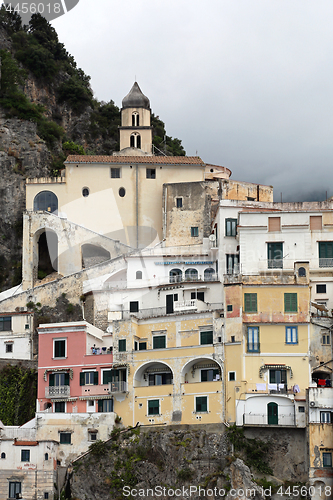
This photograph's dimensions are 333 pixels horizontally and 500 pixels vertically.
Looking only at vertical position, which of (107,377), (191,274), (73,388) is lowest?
(73,388)

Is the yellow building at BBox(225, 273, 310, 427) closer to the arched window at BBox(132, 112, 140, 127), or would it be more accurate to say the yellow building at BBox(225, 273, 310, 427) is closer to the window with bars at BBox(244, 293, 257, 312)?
the window with bars at BBox(244, 293, 257, 312)

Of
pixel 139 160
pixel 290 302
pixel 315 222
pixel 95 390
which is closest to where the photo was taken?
pixel 290 302

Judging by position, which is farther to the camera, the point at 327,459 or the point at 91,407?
the point at 91,407

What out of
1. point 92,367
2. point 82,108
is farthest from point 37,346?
point 82,108

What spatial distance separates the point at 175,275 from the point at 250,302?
32.8ft

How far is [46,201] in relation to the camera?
6638 cm

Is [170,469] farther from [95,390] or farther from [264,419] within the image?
[95,390]

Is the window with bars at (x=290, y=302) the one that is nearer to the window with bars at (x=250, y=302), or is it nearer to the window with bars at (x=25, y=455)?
the window with bars at (x=250, y=302)

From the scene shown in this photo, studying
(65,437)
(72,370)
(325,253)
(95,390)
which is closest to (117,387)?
(95,390)

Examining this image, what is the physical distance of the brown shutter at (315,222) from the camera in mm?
54269

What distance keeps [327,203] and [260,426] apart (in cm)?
1743

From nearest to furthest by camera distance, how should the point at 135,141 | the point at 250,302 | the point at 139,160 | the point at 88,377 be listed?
the point at 250,302 < the point at 88,377 < the point at 139,160 < the point at 135,141

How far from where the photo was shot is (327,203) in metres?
57.2

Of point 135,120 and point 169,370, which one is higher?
point 135,120
